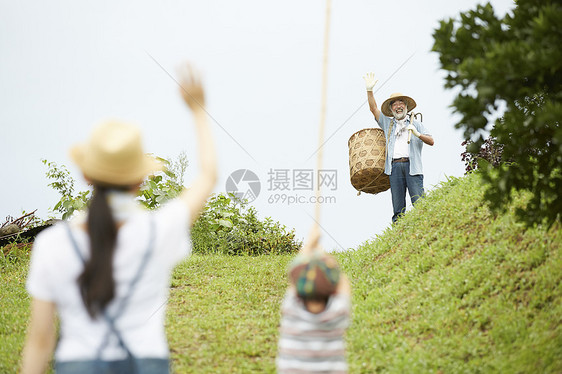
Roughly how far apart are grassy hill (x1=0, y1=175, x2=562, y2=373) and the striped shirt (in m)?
2.29

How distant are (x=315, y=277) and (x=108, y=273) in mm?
904

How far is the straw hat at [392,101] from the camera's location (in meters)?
8.71

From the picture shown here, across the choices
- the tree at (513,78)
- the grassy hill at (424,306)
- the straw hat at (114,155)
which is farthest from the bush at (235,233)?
the straw hat at (114,155)

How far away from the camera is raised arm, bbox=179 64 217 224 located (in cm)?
236

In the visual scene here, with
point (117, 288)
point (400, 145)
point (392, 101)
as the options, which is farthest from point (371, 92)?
point (117, 288)

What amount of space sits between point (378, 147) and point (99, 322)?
7.25 meters

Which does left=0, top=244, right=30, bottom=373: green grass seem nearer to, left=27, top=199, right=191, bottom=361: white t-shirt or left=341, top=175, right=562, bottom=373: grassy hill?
left=341, top=175, right=562, bottom=373: grassy hill

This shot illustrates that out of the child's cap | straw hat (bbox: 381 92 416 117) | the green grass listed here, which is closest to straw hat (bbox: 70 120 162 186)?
the child's cap

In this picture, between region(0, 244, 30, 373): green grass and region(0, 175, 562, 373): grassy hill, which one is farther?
region(0, 244, 30, 373): green grass

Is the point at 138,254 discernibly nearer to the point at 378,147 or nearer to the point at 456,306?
the point at 456,306

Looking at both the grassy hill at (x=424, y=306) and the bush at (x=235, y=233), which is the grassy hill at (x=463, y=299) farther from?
the bush at (x=235, y=233)

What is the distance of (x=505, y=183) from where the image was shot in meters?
3.92

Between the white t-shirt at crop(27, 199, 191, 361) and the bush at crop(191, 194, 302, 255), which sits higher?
the bush at crop(191, 194, 302, 255)

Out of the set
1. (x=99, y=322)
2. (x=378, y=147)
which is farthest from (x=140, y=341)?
(x=378, y=147)
